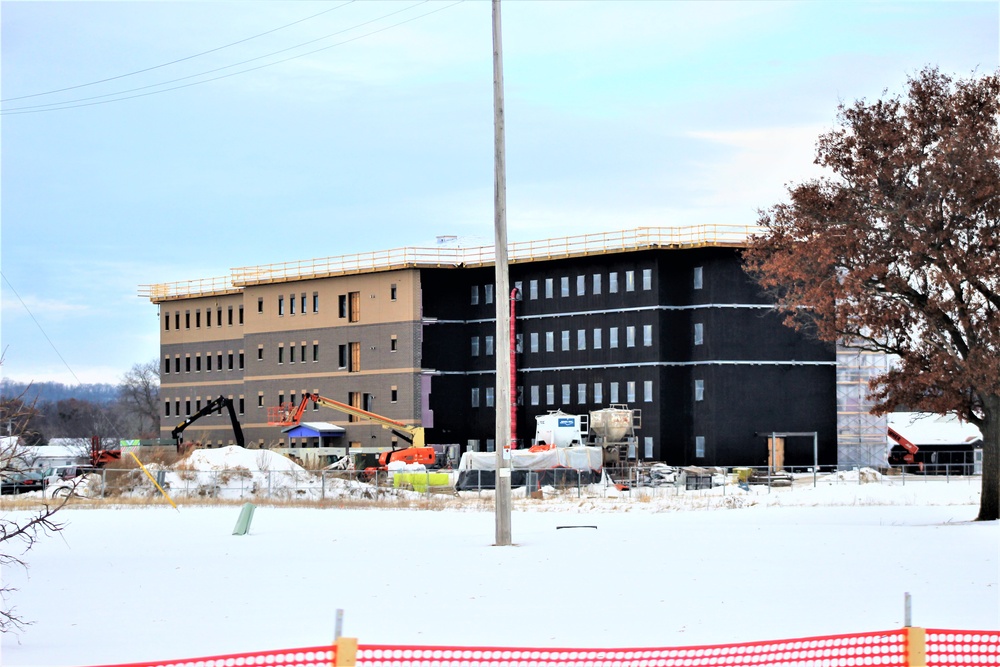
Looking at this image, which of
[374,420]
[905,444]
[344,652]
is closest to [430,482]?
[374,420]

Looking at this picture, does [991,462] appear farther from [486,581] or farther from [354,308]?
[354,308]

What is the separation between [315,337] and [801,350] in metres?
33.4

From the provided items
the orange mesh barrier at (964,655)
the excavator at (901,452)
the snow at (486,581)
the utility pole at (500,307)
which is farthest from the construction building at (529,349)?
the orange mesh barrier at (964,655)

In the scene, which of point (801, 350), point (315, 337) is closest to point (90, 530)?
point (801, 350)

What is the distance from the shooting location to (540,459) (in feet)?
216

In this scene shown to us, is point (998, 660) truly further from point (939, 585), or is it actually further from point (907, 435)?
point (907, 435)

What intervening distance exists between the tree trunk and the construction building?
41.7m

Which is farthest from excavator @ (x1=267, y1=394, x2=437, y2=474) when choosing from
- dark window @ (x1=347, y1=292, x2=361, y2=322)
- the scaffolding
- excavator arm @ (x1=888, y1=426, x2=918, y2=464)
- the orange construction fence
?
the orange construction fence

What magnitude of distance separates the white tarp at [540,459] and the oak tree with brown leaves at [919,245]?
105 feet

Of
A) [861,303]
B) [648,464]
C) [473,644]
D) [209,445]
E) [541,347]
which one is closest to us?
[473,644]

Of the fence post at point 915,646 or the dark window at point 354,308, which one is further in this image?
the dark window at point 354,308

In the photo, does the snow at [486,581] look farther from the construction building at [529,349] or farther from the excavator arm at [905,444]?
the excavator arm at [905,444]

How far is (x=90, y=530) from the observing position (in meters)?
34.2

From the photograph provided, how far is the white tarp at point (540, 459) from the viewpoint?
6494 cm
